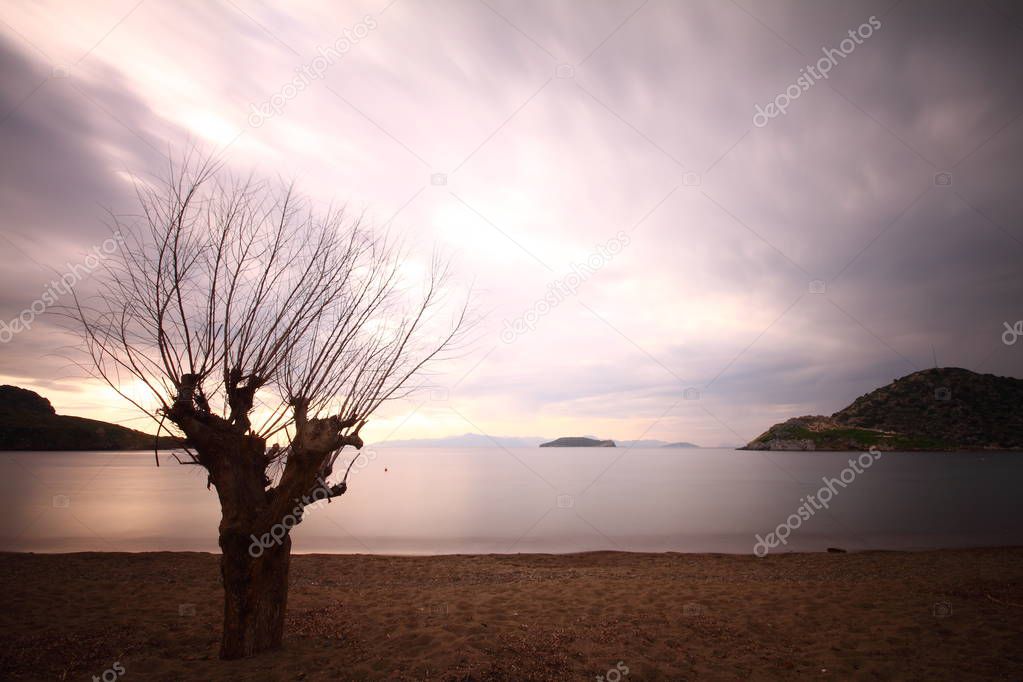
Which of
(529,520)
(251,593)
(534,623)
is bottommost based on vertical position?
(529,520)

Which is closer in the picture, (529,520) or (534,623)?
(534,623)

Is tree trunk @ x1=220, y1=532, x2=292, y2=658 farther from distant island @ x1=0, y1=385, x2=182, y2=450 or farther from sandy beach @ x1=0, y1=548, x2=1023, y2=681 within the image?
distant island @ x1=0, y1=385, x2=182, y2=450

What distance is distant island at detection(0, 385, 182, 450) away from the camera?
15312 centimetres

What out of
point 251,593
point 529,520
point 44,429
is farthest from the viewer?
point 44,429

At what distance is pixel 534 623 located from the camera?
8625 millimetres

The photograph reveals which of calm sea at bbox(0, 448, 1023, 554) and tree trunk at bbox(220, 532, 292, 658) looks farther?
calm sea at bbox(0, 448, 1023, 554)

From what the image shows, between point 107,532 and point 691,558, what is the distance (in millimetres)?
28354

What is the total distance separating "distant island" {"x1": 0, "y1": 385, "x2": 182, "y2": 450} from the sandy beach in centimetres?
15347

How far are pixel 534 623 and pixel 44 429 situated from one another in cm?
21349

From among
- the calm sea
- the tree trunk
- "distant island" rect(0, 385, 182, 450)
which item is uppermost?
"distant island" rect(0, 385, 182, 450)

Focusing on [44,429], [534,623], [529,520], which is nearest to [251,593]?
[534,623]

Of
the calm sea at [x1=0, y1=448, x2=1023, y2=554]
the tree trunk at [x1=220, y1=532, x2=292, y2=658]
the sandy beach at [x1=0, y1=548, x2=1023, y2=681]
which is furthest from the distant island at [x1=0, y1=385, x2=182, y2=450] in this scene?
the tree trunk at [x1=220, y1=532, x2=292, y2=658]

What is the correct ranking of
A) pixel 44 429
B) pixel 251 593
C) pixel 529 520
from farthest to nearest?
pixel 44 429, pixel 529 520, pixel 251 593

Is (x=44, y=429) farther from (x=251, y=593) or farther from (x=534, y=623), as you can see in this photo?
(x=534, y=623)
